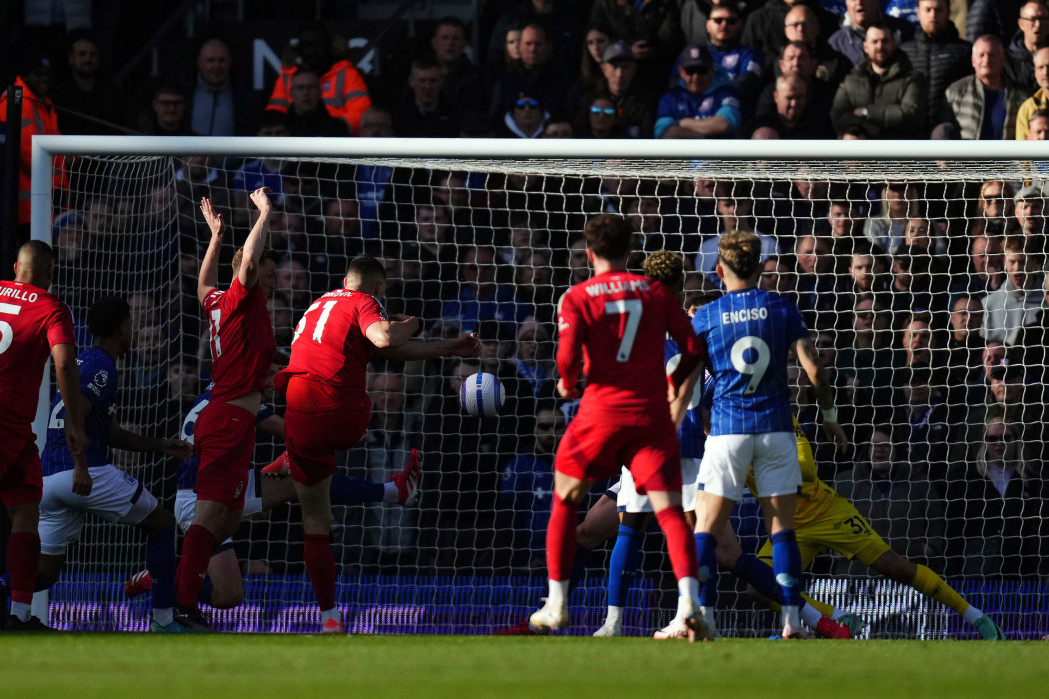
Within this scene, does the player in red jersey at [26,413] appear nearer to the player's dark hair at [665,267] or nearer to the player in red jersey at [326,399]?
the player in red jersey at [326,399]

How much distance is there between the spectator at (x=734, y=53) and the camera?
439 inches

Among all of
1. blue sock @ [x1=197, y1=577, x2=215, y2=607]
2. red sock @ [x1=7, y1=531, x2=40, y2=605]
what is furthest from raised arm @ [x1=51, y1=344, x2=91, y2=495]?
blue sock @ [x1=197, y1=577, x2=215, y2=607]

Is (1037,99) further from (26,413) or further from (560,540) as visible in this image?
(26,413)

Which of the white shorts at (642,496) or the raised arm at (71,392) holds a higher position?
the raised arm at (71,392)

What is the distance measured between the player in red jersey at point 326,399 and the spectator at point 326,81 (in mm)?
4519

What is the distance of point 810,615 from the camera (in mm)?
7875

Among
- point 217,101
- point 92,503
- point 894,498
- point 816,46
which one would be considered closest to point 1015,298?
point 894,498

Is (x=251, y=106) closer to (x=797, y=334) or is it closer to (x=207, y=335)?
(x=207, y=335)

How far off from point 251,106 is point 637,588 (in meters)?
5.07

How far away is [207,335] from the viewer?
9977 millimetres

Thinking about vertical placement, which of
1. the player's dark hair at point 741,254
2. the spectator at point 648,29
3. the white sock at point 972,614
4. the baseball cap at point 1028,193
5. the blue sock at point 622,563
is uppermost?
the spectator at point 648,29

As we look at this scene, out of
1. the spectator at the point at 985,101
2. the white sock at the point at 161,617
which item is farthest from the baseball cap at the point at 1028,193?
the white sock at the point at 161,617

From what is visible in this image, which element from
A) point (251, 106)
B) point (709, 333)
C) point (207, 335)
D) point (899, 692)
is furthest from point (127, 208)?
point (899, 692)

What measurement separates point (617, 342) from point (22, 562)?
321 centimetres
